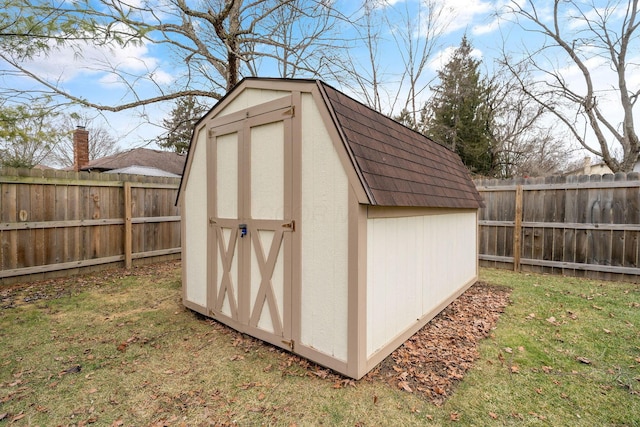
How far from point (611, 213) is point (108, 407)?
Answer: 8.66m

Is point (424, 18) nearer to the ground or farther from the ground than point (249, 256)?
farther from the ground

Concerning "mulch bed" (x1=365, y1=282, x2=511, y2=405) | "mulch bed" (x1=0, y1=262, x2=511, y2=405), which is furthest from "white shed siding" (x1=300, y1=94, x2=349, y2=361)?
"mulch bed" (x1=365, y1=282, x2=511, y2=405)

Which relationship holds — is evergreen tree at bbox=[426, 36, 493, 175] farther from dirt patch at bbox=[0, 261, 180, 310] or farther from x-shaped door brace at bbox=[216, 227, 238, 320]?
dirt patch at bbox=[0, 261, 180, 310]

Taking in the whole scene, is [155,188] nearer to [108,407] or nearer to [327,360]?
[108,407]

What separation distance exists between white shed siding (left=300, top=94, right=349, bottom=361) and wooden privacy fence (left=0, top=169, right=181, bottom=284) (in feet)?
19.3

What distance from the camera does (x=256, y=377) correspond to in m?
2.80

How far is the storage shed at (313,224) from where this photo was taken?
8.91 ft

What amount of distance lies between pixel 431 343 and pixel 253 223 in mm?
2576

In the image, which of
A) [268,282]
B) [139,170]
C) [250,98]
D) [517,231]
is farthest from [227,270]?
[139,170]

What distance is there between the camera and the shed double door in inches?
125

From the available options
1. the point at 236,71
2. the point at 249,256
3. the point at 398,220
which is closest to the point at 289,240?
the point at 249,256

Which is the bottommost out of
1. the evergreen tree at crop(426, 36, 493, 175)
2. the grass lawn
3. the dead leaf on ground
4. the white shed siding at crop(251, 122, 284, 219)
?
the grass lawn

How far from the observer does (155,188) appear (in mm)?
7551

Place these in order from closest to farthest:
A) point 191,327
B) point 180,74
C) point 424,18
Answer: point 191,327 → point 180,74 → point 424,18
